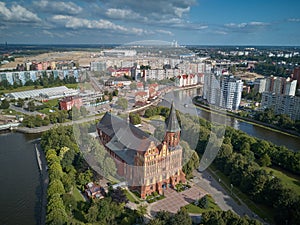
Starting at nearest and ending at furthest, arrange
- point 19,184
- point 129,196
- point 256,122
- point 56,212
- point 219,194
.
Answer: point 56,212
point 129,196
point 219,194
point 19,184
point 256,122

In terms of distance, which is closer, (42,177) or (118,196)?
(118,196)

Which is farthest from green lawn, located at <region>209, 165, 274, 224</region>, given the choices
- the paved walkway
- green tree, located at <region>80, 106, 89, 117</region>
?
green tree, located at <region>80, 106, 89, 117</region>

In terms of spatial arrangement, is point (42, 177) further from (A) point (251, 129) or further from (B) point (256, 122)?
(B) point (256, 122)

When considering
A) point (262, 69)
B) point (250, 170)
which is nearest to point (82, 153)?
point (250, 170)

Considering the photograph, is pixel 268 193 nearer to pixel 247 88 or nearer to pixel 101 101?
pixel 101 101

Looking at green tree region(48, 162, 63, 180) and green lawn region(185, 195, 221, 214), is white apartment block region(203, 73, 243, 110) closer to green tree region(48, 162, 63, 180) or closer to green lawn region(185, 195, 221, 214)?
green lawn region(185, 195, 221, 214)

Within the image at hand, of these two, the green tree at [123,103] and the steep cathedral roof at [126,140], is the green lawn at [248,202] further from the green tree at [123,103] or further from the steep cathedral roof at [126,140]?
the green tree at [123,103]

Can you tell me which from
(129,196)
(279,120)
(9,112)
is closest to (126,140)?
(129,196)

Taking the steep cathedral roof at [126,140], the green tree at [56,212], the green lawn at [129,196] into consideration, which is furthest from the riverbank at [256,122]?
the green tree at [56,212]
